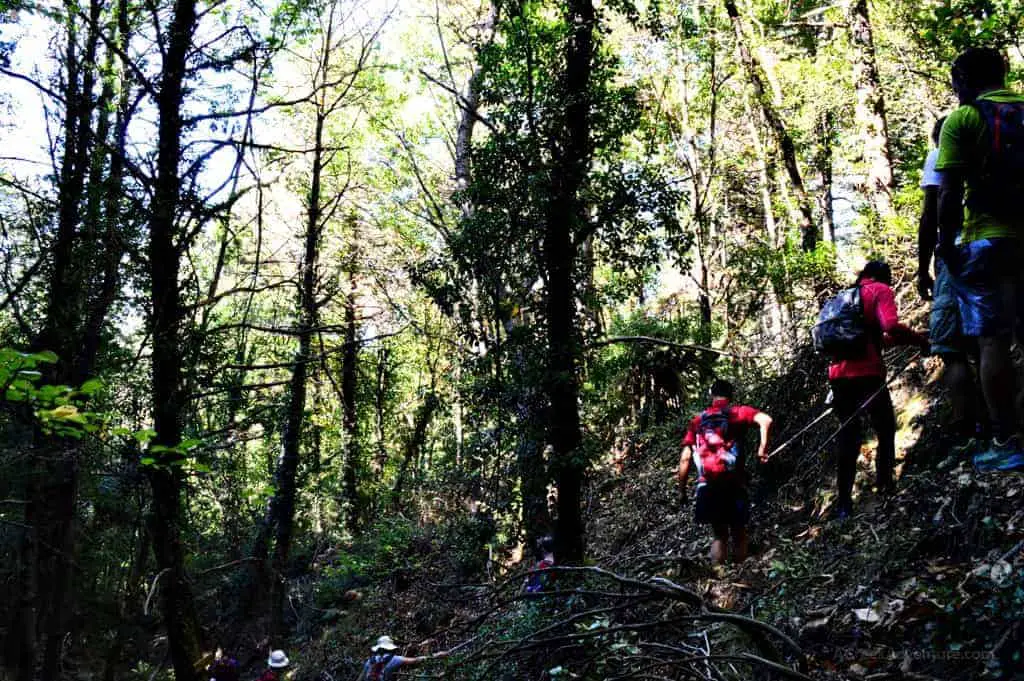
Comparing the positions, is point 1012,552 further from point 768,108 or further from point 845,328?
point 768,108

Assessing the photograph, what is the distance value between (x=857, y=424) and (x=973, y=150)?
2857 mm

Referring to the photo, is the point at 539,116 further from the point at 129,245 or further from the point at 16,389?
the point at 129,245

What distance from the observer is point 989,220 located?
416 centimetres

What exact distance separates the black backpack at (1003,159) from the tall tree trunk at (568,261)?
4.14 metres

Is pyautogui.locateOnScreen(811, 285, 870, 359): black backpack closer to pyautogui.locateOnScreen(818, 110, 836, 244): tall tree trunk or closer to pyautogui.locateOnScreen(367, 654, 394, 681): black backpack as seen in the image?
pyautogui.locateOnScreen(367, 654, 394, 681): black backpack

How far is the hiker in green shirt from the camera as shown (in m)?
4.09

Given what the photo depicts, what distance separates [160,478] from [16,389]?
582 cm

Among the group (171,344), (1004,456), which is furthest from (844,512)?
(171,344)

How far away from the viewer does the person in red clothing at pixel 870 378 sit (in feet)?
19.4

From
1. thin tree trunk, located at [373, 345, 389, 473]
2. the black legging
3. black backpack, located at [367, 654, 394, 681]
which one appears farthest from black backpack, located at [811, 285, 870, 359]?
thin tree trunk, located at [373, 345, 389, 473]

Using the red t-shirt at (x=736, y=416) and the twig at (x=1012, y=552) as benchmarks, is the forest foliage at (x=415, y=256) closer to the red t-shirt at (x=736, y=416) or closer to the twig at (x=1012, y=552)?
the red t-shirt at (x=736, y=416)

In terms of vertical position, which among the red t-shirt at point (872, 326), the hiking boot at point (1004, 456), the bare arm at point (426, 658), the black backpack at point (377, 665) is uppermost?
the red t-shirt at point (872, 326)

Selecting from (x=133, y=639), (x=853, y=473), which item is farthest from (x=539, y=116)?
(x=133, y=639)

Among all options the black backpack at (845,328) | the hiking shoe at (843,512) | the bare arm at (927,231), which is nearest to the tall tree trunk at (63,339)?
the black backpack at (845,328)
